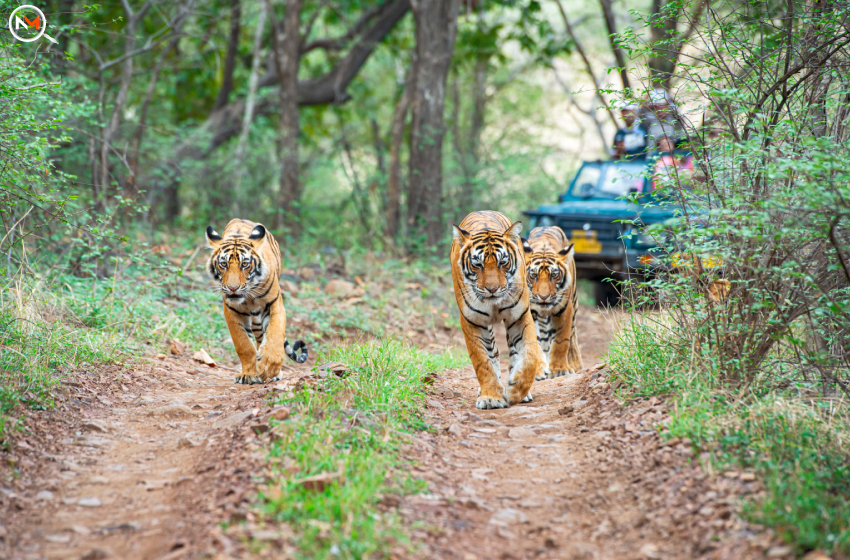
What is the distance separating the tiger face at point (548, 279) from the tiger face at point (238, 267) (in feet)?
8.54

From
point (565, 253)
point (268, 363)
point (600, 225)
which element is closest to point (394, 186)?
point (600, 225)

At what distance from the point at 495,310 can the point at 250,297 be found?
7.38 ft

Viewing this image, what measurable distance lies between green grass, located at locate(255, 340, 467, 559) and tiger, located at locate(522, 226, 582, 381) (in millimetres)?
1774

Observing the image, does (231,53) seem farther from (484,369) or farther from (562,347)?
(484,369)

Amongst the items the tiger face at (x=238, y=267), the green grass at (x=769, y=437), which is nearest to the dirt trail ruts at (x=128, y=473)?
the tiger face at (x=238, y=267)

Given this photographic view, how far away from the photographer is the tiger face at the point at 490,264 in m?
5.26

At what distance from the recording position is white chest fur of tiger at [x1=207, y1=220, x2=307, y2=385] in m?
6.02


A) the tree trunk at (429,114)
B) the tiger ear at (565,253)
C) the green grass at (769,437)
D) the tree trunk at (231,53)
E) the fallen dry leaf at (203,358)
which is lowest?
the green grass at (769,437)

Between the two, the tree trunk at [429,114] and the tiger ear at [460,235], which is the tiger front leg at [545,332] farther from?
the tree trunk at [429,114]

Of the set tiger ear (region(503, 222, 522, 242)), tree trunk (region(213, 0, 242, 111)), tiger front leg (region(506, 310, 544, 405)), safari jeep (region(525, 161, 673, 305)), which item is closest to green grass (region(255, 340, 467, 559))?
tiger front leg (region(506, 310, 544, 405))

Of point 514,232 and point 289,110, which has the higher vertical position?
point 289,110

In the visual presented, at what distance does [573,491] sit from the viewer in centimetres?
385

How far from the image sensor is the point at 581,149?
2577 cm

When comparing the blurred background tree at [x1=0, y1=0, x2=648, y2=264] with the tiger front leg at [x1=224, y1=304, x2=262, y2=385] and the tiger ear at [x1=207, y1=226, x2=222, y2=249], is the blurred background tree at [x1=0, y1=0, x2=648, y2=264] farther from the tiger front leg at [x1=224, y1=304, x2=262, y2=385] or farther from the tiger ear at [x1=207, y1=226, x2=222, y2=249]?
the tiger front leg at [x1=224, y1=304, x2=262, y2=385]
